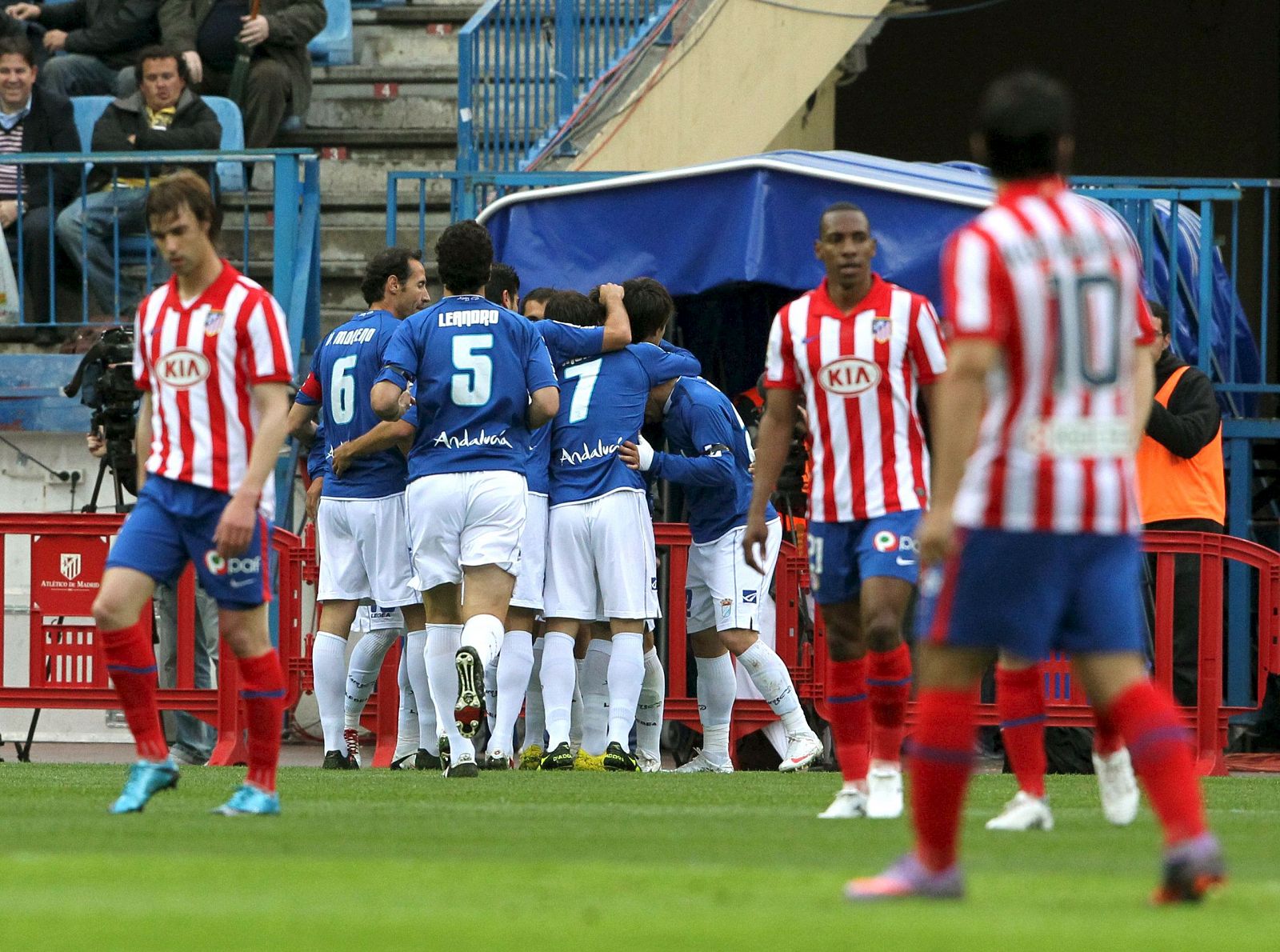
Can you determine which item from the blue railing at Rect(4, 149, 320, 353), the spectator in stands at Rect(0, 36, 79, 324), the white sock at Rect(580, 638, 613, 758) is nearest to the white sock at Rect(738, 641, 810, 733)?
the white sock at Rect(580, 638, 613, 758)

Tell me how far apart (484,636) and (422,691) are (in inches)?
43.0

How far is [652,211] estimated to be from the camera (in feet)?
39.3

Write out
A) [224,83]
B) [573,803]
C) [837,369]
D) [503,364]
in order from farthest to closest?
[224,83] < [503,364] < [573,803] < [837,369]

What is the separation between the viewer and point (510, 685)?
10.8 m

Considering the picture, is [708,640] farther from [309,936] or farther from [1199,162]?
[1199,162]

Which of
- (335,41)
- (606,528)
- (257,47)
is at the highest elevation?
(335,41)

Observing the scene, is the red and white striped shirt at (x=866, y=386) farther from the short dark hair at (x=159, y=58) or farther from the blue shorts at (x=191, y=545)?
the short dark hair at (x=159, y=58)

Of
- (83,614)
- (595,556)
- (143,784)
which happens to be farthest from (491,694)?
(143,784)

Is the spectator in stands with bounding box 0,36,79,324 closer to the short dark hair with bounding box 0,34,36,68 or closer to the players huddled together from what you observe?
the short dark hair with bounding box 0,34,36,68

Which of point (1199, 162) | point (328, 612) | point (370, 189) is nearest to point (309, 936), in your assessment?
point (328, 612)

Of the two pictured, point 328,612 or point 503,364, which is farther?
point 328,612

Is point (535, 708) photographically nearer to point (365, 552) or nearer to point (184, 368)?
point (365, 552)

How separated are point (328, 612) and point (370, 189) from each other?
6.31 metres

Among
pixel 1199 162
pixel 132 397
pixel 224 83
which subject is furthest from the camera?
pixel 1199 162
